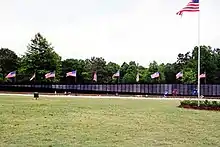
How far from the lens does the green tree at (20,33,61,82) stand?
67875 mm

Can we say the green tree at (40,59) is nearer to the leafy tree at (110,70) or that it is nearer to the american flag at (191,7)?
the leafy tree at (110,70)

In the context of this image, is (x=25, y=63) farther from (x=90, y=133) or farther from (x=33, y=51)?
(x=90, y=133)

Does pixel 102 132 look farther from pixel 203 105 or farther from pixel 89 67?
pixel 89 67

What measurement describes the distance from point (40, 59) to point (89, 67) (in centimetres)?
2426

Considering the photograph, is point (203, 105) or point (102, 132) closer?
point (102, 132)

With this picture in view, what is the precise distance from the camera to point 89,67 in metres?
91.9

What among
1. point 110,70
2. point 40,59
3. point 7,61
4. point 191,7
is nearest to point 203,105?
point 191,7

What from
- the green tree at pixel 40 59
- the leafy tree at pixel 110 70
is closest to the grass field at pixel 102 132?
the green tree at pixel 40 59

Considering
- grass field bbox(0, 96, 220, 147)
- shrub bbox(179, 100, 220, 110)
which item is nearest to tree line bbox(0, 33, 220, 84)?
shrub bbox(179, 100, 220, 110)

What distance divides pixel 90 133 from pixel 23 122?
10.9 feet

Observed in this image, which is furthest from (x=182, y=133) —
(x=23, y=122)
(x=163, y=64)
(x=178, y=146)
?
(x=163, y=64)

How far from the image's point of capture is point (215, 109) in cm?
2417

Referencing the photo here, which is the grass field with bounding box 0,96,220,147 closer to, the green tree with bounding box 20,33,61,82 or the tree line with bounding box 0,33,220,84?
the tree line with bounding box 0,33,220,84

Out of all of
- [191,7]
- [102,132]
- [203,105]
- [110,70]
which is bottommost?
[102,132]
